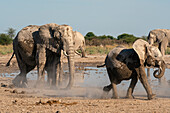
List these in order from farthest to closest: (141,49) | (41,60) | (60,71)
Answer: (60,71) < (41,60) < (141,49)

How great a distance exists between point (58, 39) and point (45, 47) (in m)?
0.62

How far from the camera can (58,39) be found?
12453 millimetres

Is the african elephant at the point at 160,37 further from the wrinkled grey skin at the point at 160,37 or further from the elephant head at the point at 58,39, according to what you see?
the elephant head at the point at 58,39

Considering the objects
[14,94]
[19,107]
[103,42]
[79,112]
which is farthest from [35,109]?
[103,42]

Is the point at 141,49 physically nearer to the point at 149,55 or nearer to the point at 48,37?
the point at 149,55

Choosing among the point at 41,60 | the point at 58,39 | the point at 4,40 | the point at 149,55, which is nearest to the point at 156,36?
the point at 58,39

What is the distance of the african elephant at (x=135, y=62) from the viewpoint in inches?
Answer: 360

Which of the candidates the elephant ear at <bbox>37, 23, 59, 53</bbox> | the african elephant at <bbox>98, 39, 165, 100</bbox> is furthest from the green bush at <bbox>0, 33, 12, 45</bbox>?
the african elephant at <bbox>98, 39, 165, 100</bbox>

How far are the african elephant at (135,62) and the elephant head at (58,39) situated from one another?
8.67ft

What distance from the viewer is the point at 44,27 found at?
12.8 metres

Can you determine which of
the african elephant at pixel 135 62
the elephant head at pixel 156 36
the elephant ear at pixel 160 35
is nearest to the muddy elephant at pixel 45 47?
the african elephant at pixel 135 62

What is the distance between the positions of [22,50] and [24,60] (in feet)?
1.56

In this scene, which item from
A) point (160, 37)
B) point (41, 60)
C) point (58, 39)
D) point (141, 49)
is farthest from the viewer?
point (160, 37)

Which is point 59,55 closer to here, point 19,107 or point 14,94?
point 14,94
